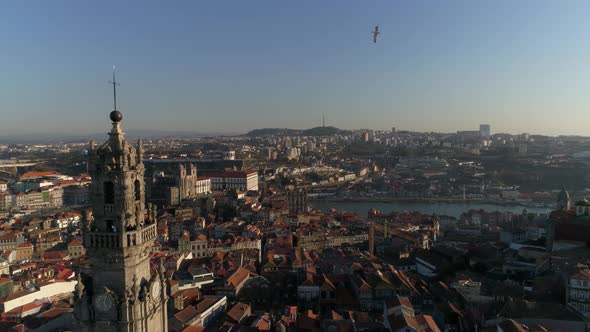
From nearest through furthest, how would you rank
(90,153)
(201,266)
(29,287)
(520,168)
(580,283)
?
(90,153)
(580,283)
(29,287)
(201,266)
(520,168)

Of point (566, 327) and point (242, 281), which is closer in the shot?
point (566, 327)

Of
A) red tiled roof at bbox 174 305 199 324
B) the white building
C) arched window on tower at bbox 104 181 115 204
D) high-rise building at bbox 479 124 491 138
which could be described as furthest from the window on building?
high-rise building at bbox 479 124 491 138

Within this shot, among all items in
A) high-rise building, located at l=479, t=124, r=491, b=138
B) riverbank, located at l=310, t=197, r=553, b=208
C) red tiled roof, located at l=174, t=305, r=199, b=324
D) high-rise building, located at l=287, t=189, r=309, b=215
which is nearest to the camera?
red tiled roof, located at l=174, t=305, r=199, b=324

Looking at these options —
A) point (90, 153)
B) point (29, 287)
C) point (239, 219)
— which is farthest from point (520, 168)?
point (90, 153)

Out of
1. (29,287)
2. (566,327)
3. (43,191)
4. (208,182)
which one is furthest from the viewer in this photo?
(208,182)

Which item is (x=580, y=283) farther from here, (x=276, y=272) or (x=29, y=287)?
(x=29, y=287)

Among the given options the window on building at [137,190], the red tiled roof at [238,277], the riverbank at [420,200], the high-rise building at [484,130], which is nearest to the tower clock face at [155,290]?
the window on building at [137,190]

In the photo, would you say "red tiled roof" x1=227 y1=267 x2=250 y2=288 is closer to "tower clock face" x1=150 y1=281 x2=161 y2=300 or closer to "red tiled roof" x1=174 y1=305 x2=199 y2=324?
→ "red tiled roof" x1=174 y1=305 x2=199 y2=324
